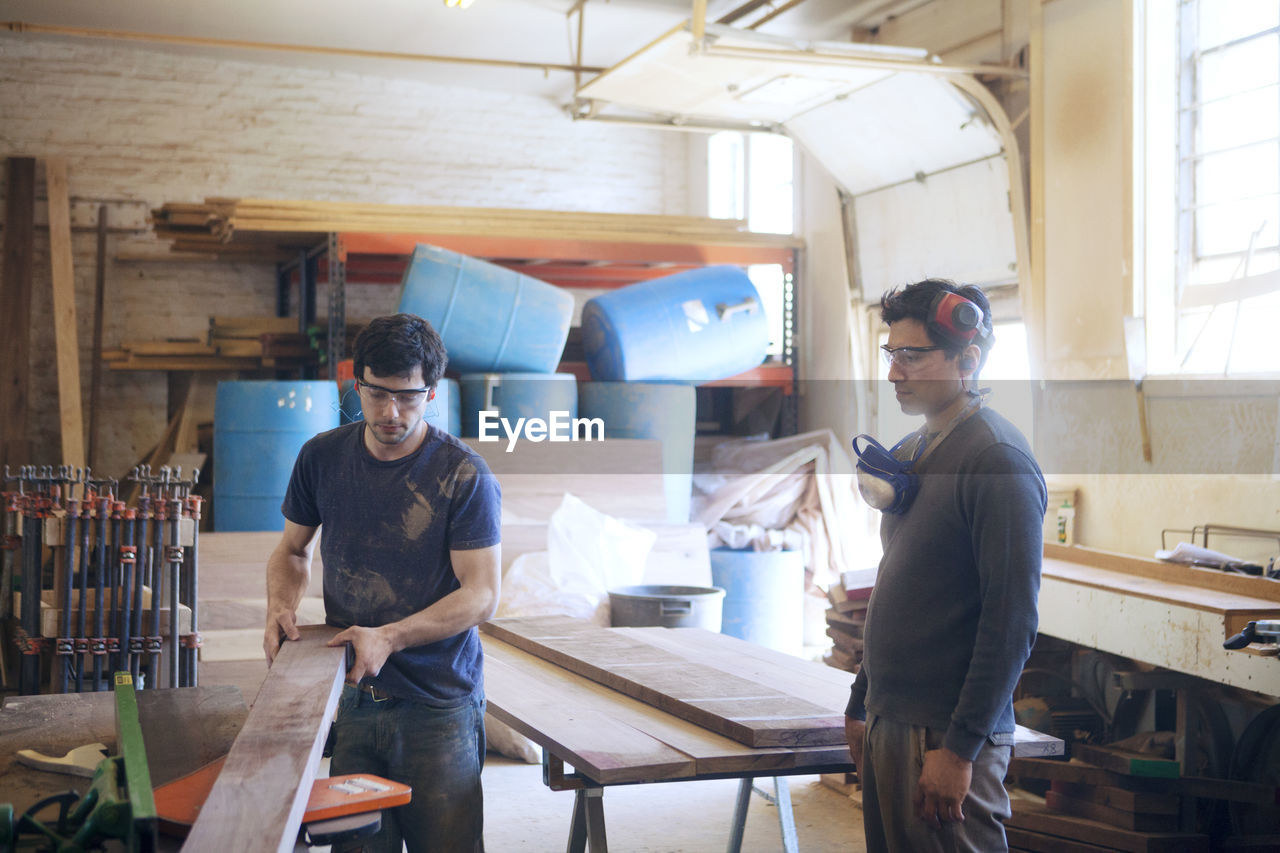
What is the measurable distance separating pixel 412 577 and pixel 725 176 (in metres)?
8.09

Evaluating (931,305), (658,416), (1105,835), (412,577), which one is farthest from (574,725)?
(658,416)

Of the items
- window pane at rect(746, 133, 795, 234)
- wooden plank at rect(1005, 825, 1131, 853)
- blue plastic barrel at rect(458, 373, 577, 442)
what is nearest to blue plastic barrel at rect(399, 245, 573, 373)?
blue plastic barrel at rect(458, 373, 577, 442)

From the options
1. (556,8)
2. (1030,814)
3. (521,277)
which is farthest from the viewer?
(556,8)

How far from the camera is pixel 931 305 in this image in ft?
7.65

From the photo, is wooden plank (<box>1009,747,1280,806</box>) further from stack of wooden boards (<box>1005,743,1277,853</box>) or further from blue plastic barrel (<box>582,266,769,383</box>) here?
blue plastic barrel (<box>582,266,769,383</box>)

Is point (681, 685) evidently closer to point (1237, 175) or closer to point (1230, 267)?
point (1230, 267)

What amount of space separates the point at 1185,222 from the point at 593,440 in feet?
11.7

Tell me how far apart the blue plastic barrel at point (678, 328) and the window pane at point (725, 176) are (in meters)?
2.38

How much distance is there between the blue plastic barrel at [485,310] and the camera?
21.9ft

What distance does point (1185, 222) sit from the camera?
4.66 m

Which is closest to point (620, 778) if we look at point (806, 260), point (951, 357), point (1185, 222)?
point (951, 357)

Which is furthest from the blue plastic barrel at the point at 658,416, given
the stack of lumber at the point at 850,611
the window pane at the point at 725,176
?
the window pane at the point at 725,176

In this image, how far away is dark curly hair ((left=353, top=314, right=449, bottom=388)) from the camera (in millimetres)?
2381

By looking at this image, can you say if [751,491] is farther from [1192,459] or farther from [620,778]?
[620,778]
